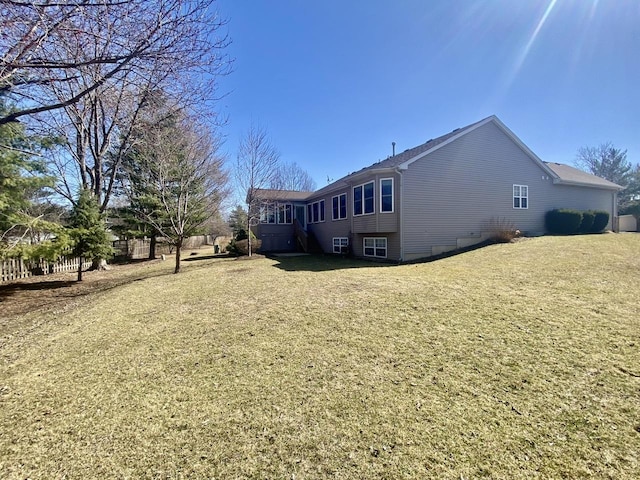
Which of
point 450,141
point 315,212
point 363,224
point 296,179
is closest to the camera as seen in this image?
point 450,141

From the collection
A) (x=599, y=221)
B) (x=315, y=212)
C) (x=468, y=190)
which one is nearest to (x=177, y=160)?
(x=315, y=212)

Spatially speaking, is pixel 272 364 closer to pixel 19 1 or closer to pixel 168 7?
pixel 168 7

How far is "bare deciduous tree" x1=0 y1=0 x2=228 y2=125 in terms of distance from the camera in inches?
159

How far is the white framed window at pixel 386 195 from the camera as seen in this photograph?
13375 mm

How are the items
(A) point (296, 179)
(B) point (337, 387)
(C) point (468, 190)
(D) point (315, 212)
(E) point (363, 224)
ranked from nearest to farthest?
1. (B) point (337, 387)
2. (C) point (468, 190)
3. (E) point (363, 224)
4. (D) point (315, 212)
5. (A) point (296, 179)

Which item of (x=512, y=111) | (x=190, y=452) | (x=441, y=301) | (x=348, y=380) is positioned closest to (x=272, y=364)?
(x=348, y=380)

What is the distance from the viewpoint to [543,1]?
880 centimetres

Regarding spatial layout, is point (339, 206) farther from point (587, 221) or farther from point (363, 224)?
point (587, 221)

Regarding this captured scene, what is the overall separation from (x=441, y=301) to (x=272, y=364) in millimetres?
3849

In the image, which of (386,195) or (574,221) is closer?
(386,195)

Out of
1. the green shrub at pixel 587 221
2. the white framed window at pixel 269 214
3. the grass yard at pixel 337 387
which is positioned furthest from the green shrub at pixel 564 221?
the white framed window at pixel 269 214

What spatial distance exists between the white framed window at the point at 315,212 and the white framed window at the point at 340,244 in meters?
2.69

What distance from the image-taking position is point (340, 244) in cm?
A: 1792

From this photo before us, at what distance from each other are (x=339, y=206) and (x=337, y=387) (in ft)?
49.4
